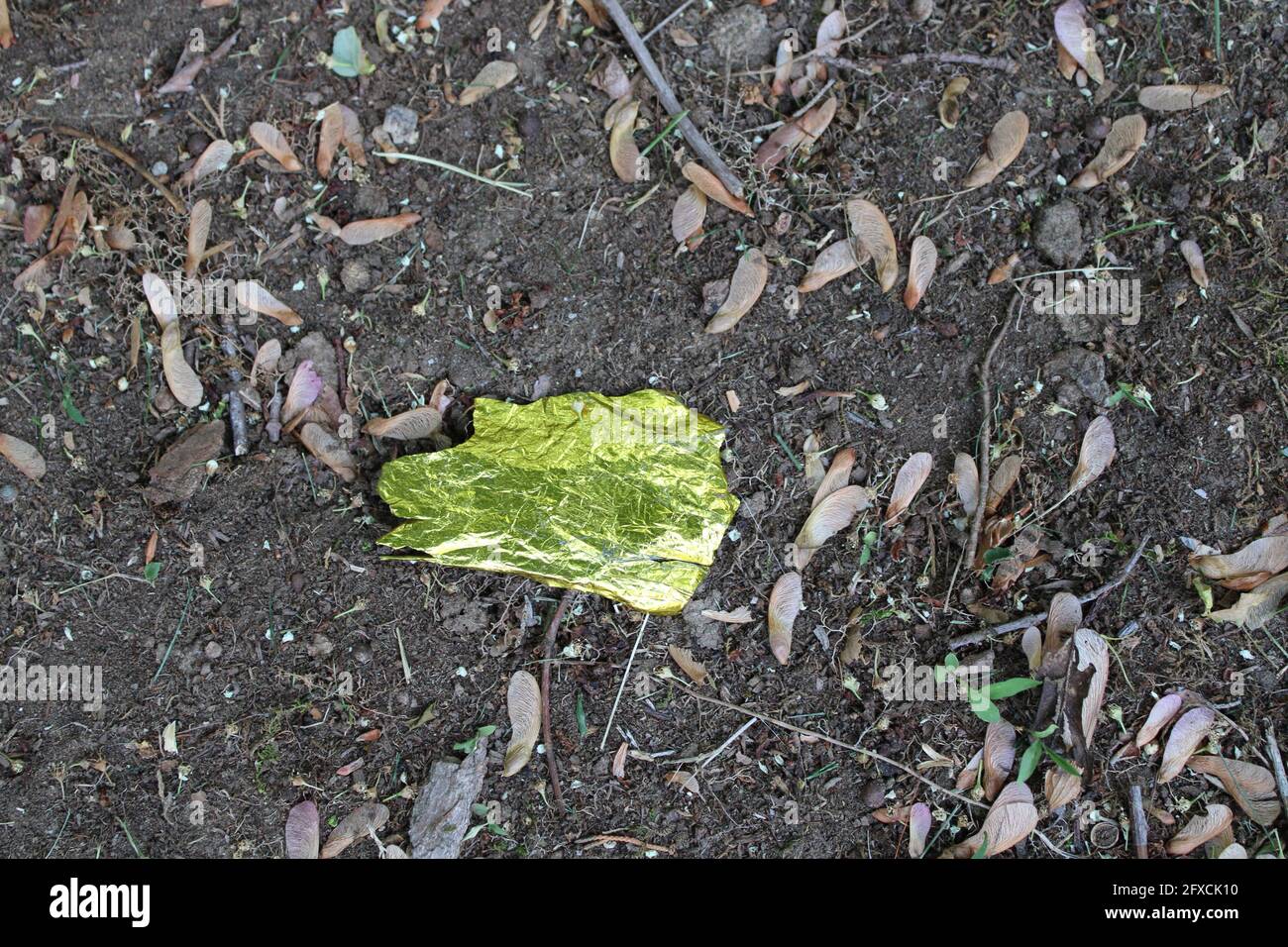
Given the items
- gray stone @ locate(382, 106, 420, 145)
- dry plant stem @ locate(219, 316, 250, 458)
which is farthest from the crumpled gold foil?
gray stone @ locate(382, 106, 420, 145)

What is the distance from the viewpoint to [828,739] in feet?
7.84

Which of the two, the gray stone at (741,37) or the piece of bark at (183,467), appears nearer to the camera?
the piece of bark at (183,467)

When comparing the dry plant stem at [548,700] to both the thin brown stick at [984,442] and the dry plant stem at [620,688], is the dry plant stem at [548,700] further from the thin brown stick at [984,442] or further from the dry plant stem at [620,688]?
the thin brown stick at [984,442]

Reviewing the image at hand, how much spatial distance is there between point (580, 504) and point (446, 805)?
0.92 m

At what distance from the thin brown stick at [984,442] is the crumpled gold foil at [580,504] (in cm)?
68

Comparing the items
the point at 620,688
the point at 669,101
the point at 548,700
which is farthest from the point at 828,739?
the point at 669,101

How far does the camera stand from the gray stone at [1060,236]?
7.93ft

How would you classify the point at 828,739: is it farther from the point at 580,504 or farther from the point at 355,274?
the point at 355,274

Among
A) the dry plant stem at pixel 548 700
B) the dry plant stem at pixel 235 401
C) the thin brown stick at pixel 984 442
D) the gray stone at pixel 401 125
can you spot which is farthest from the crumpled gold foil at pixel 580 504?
the gray stone at pixel 401 125

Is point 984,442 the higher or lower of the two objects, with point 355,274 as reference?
lower

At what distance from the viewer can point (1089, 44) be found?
2.44 metres

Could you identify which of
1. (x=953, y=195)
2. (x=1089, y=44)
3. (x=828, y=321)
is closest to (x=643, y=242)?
(x=828, y=321)

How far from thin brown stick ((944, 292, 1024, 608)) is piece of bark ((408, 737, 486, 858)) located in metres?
Answer: 1.41

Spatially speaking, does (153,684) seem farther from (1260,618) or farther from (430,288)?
(1260,618)
